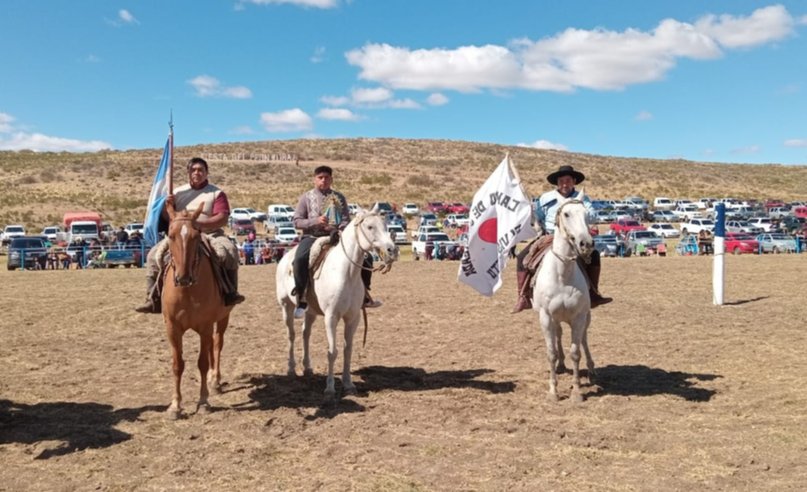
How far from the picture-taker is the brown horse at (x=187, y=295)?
7223 millimetres

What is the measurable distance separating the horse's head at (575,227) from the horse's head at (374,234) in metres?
2.00

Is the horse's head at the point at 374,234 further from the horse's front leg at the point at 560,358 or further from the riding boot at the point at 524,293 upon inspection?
the horse's front leg at the point at 560,358

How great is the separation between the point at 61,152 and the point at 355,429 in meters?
117

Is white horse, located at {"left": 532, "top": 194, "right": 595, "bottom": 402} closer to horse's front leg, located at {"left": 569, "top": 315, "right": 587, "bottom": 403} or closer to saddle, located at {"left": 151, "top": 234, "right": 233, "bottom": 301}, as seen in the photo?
horse's front leg, located at {"left": 569, "top": 315, "right": 587, "bottom": 403}

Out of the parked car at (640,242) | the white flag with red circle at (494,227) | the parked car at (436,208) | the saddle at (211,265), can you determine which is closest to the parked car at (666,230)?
the parked car at (640,242)

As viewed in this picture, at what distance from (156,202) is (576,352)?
5.40 metres

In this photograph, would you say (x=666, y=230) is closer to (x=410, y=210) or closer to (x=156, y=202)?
(x=410, y=210)

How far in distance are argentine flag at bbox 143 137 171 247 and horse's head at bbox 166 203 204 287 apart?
561mm

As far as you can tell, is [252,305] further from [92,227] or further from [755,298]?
[92,227]

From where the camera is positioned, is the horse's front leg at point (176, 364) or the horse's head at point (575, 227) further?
the horse's front leg at point (176, 364)

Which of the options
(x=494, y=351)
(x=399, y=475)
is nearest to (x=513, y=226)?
(x=494, y=351)

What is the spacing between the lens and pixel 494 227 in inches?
365

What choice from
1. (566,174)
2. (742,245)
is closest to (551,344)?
(566,174)

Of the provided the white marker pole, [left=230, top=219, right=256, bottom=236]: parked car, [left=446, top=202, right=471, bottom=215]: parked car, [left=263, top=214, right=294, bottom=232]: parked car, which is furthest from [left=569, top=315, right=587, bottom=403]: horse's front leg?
[left=446, top=202, right=471, bottom=215]: parked car
